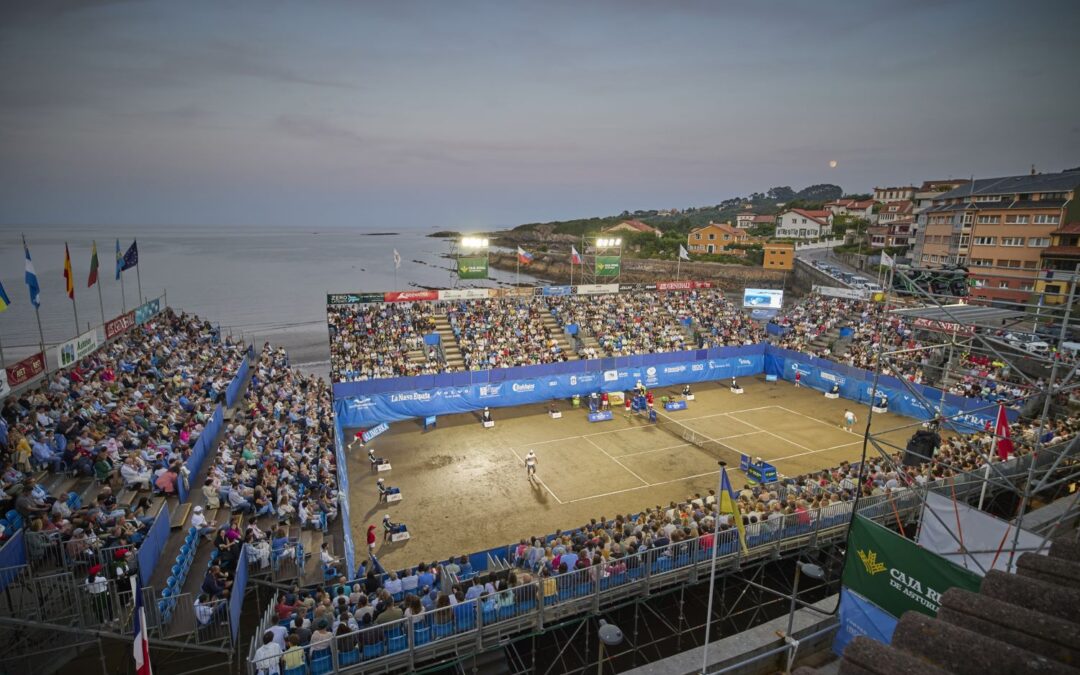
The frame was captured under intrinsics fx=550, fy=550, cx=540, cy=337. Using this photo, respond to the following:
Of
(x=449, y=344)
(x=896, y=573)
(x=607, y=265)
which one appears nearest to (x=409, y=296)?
(x=449, y=344)

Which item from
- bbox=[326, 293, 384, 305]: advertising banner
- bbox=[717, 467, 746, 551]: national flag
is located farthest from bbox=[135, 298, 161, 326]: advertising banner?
bbox=[717, 467, 746, 551]: national flag

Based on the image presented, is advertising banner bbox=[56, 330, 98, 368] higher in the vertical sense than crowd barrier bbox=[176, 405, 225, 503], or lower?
higher

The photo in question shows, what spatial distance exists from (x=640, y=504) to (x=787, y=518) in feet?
20.4

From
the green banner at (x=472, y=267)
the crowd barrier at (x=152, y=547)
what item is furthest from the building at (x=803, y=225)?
the crowd barrier at (x=152, y=547)

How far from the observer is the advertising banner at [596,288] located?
4069 centimetres

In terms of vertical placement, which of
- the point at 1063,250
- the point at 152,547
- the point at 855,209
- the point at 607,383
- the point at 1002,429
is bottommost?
the point at 607,383

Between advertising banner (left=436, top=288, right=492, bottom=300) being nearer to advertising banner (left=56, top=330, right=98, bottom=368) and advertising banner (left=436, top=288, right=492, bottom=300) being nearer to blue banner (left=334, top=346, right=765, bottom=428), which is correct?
blue banner (left=334, top=346, right=765, bottom=428)

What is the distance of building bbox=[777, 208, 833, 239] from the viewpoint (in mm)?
104688

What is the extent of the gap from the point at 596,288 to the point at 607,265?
2.10 m

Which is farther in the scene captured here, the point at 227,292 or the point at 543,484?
the point at 227,292

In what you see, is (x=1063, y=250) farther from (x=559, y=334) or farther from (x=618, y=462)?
(x=618, y=462)

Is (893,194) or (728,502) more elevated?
(893,194)

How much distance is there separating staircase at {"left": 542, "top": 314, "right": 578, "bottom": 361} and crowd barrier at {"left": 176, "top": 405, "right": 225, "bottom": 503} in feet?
67.8

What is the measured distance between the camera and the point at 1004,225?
159 feet
